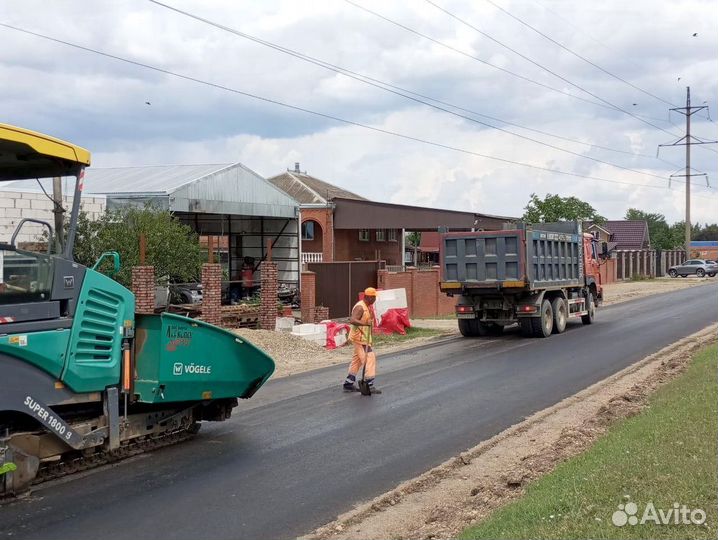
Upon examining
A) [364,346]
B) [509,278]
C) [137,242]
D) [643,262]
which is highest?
[137,242]

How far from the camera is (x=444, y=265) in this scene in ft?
68.7

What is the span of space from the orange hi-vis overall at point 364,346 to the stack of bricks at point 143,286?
23.3 feet

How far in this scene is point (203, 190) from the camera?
85.4 feet

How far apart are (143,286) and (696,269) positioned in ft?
187

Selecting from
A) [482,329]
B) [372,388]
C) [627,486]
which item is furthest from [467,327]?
[627,486]

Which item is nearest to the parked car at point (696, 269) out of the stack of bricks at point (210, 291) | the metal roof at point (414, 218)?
the metal roof at point (414, 218)

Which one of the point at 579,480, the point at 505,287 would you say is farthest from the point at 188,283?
the point at 579,480

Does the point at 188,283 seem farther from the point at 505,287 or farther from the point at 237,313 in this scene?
the point at 505,287

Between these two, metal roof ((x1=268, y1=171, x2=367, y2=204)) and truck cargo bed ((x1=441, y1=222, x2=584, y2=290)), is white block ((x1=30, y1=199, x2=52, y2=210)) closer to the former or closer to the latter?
truck cargo bed ((x1=441, y1=222, x2=584, y2=290))

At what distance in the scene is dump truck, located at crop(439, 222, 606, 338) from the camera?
20.0m

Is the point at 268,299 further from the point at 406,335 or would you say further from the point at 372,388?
the point at 372,388

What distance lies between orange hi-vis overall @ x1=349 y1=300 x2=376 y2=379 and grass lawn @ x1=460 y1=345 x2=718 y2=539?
4.55 meters

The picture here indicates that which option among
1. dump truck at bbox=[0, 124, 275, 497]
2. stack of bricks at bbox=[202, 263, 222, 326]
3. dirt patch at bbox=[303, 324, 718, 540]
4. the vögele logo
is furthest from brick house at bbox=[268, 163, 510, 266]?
the vögele logo

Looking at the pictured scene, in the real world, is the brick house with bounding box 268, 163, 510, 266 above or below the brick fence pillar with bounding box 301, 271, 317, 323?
above
